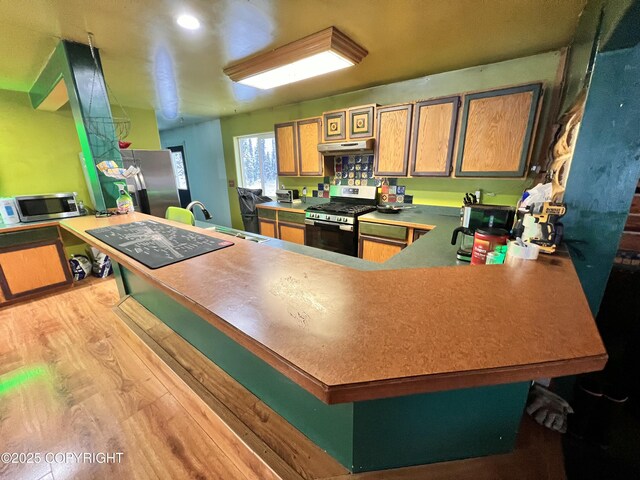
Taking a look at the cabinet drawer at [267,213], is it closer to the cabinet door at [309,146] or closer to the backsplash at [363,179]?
the cabinet door at [309,146]

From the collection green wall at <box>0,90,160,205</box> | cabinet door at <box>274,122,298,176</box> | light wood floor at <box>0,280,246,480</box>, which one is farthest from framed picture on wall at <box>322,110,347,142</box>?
green wall at <box>0,90,160,205</box>

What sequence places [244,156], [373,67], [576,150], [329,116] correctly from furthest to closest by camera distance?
1. [244,156]
2. [329,116]
3. [373,67]
4. [576,150]

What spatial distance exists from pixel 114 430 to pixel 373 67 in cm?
332

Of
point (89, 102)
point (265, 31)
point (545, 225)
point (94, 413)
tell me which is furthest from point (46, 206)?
point (545, 225)

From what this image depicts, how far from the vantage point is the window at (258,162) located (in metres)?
4.75

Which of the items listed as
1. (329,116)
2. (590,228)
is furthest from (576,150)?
(329,116)

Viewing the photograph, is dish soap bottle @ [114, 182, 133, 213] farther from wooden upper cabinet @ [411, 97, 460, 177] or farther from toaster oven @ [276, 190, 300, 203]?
wooden upper cabinet @ [411, 97, 460, 177]

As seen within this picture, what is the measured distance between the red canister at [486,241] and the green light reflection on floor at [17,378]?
287 centimetres

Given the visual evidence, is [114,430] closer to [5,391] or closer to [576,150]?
[5,391]

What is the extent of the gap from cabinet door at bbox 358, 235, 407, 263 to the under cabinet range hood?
1058 mm

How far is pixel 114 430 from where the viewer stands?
131cm

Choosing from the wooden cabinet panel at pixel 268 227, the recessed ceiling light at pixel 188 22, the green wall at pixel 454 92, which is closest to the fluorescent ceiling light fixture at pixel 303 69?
the recessed ceiling light at pixel 188 22

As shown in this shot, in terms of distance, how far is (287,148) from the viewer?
12.3 feet

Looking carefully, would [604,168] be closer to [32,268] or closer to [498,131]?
[498,131]
